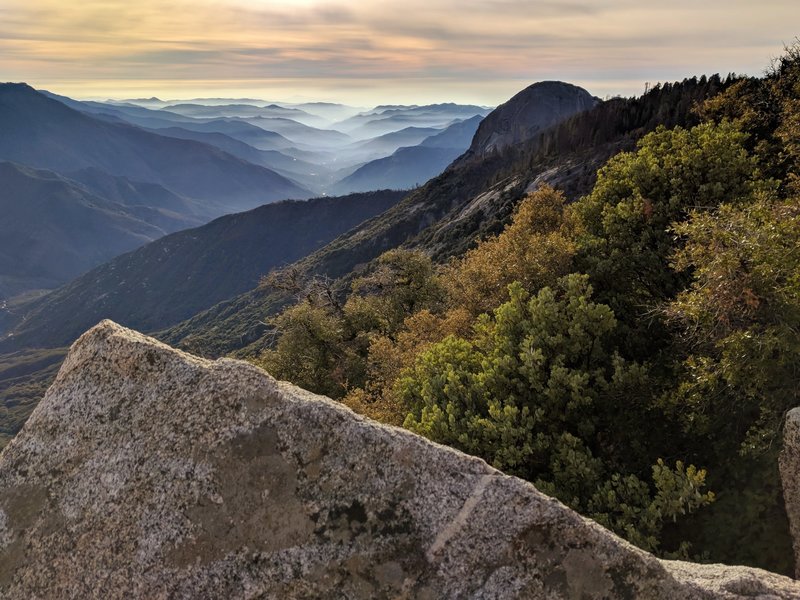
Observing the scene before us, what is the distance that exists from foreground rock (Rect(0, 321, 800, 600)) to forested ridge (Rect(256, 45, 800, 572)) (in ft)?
20.9

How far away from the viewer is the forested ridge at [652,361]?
13.2m

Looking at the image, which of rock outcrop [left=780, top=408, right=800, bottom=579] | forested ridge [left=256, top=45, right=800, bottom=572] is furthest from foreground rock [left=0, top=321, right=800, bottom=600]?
forested ridge [left=256, top=45, right=800, bottom=572]

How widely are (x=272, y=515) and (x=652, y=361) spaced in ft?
51.4

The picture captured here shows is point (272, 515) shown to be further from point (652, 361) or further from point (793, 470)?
point (652, 361)

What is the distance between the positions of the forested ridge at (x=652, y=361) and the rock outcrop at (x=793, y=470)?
5.15 feet

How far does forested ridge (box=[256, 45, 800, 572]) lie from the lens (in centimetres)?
1323

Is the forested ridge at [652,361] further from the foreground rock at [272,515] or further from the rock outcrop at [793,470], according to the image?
the foreground rock at [272,515]

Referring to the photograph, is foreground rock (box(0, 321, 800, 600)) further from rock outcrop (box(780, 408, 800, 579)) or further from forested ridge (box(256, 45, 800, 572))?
forested ridge (box(256, 45, 800, 572))

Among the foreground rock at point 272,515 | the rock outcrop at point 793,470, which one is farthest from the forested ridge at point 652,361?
the foreground rock at point 272,515

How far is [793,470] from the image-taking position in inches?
431

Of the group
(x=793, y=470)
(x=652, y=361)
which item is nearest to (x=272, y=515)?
(x=793, y=470)

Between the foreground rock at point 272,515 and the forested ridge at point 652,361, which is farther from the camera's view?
the forested ridge at point 652,361

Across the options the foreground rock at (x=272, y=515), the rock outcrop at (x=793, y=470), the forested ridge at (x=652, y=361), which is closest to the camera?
the foreground rock at (x=272, y=515)

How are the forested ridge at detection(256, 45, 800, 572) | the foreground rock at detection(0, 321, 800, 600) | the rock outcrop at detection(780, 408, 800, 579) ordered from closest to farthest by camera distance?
the foreground rock at detection(0, 321, 800, 600), the rock outcrop at detection(780, 408, 800, 579), the forested ridge at detection(256, 45, 800, 572)
